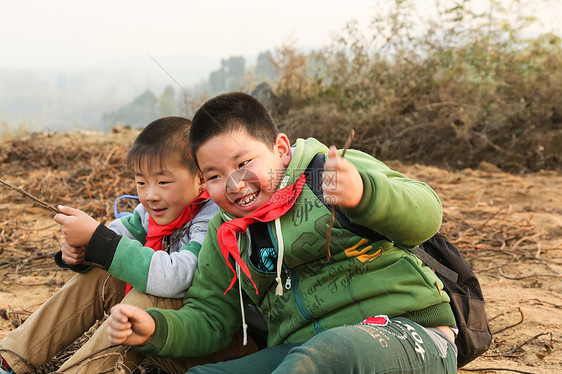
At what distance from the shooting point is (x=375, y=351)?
1511 millimetres

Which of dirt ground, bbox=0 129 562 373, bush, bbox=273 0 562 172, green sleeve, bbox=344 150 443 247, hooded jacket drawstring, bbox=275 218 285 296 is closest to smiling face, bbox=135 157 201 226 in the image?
hooded jacket drawstring, bbox=275 218 285 296

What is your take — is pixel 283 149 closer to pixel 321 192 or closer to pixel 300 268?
pixel 321 192

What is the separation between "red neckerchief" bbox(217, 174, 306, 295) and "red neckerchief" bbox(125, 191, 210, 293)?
1.46 ft

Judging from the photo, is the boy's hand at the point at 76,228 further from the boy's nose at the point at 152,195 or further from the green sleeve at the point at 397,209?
the green sleeve at the point at 397,209

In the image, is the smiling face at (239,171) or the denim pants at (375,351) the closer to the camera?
the denim pants at (375,351)

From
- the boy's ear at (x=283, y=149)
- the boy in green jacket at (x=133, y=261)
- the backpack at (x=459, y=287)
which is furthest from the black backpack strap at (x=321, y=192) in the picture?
the boy in green jacket at (x=133, y=261)

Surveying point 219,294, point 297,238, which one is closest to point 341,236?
point 297,238

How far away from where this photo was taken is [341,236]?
174cm

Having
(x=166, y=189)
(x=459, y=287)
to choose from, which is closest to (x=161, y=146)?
(x=166, y=189)

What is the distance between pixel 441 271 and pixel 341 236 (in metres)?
0.40

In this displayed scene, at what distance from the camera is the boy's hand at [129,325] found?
5.49 ft

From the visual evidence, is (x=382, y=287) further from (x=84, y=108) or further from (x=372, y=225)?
(x=84, y=108)

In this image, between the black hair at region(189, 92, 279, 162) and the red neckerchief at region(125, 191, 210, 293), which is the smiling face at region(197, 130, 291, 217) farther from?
the red neckerchief at region(125, 191, 210, 293)

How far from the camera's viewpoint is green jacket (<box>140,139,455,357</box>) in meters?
1.63
